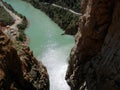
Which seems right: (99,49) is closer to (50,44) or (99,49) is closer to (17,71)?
(17,71)

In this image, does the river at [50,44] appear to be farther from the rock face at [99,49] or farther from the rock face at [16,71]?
the rock face at [16,71]

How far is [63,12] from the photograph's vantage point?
108812mm

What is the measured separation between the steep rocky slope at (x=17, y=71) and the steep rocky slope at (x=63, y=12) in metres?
64.2

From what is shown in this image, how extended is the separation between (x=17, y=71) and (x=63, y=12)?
8921 centimetres

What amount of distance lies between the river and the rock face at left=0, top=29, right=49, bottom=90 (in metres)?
19.8

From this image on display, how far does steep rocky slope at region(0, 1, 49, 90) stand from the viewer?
61.0 feet

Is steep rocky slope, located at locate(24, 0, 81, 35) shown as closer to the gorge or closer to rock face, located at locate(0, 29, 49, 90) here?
the gorge

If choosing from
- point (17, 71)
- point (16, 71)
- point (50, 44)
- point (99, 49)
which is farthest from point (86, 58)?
point (50, 44)

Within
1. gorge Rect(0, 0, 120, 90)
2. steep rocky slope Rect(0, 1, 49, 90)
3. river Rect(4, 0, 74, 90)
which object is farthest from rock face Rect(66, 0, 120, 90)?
river Rect(4, 0, 74, 90)

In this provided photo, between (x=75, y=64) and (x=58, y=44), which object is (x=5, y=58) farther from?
(x=58, y=44)

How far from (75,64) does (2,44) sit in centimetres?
1189

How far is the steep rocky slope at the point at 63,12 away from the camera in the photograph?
3613 inches

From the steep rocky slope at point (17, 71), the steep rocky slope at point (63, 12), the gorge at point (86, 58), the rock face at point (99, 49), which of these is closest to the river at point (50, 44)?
the steep rocky slope at point (63, 12)

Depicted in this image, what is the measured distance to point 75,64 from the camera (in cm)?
3058
